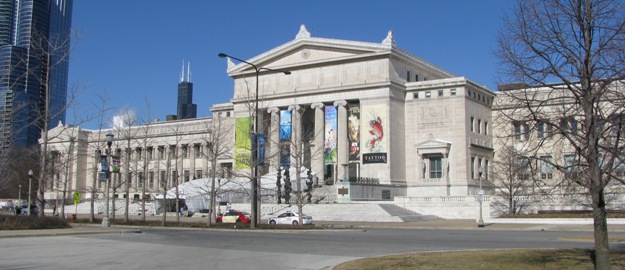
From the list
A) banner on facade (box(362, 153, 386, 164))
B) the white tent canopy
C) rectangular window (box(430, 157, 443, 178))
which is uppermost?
banner on facade (box(362, 153, 386, 164))

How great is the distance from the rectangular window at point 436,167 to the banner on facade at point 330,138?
12.8m

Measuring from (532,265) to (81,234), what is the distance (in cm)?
2242

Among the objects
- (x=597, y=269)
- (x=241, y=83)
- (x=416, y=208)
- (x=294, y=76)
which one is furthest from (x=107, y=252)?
→ (x=241, y=83)

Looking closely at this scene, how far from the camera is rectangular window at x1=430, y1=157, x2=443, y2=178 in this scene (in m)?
83.1

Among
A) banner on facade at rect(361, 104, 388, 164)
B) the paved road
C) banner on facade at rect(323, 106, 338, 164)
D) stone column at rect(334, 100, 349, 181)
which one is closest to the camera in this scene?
the paved road

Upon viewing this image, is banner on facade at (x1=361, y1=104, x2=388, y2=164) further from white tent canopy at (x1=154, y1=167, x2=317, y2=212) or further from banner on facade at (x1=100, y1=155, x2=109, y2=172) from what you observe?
banner on facade at (x1=100, y1=155, x2=109, y2=172)

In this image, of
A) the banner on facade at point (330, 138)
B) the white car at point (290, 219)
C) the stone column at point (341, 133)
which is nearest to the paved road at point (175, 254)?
the white car at point (290, 219)

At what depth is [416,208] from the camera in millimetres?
65375

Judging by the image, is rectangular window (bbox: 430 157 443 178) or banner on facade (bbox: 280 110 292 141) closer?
rectangular window (bbox: 430 157 443 178)

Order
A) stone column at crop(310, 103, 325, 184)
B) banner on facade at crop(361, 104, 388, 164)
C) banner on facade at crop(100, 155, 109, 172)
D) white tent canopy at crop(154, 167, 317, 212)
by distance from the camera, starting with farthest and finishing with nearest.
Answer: stone column at crop(310, 103, 325, 184)
banner on facade at crop(361, 104, 388, 164)
white tent canopy at crop(154, 167, 317, 212)
banner on facade at crop(100, 155, 109, 172)

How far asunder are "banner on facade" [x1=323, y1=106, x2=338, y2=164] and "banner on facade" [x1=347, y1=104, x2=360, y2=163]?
77.2 inches

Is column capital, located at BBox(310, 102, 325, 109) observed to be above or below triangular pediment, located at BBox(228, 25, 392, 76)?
below

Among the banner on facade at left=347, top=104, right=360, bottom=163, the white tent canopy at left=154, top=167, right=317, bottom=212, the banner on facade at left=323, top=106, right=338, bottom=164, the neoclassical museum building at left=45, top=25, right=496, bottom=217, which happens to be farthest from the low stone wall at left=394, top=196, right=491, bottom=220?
the banner on facade at left=323, top=106, right=338, bottom=164

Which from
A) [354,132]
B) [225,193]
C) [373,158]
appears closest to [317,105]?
[354,132]
